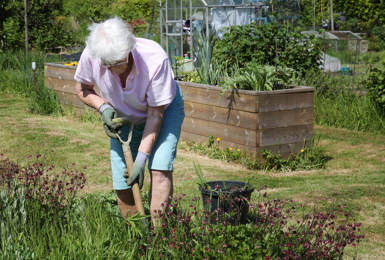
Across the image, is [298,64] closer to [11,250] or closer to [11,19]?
[11,250]

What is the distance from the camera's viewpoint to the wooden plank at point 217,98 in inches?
239

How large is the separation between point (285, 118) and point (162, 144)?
3.17 m

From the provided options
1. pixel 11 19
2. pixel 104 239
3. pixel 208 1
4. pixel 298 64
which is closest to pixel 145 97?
pixel 104 239

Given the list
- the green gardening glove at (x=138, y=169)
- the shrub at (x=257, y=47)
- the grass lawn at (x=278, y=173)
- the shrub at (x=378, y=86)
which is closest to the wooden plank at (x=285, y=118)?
the grass lawn at (x=278, y=173)

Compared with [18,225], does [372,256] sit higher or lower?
lower

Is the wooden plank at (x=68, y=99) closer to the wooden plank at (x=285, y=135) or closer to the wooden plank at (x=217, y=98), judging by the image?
the wooden plank at (x=217, y=98)

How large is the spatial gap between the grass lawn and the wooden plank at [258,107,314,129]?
55cm

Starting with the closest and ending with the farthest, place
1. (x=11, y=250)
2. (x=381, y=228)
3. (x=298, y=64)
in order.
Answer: (x=11, y=250)
(x=381, y=228)
(x=298, y=64)

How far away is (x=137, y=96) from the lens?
3.13m

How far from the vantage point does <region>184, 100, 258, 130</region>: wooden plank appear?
6.07m

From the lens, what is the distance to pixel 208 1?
1339 centimetres

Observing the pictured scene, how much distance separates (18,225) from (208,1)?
10965 millimetres

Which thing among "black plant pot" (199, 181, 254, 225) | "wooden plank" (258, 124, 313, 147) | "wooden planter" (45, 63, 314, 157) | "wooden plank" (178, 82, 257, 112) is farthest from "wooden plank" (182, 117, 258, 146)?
"black plant pot" (199, 181, 254, 225)

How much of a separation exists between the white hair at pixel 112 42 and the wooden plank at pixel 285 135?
339 cm
